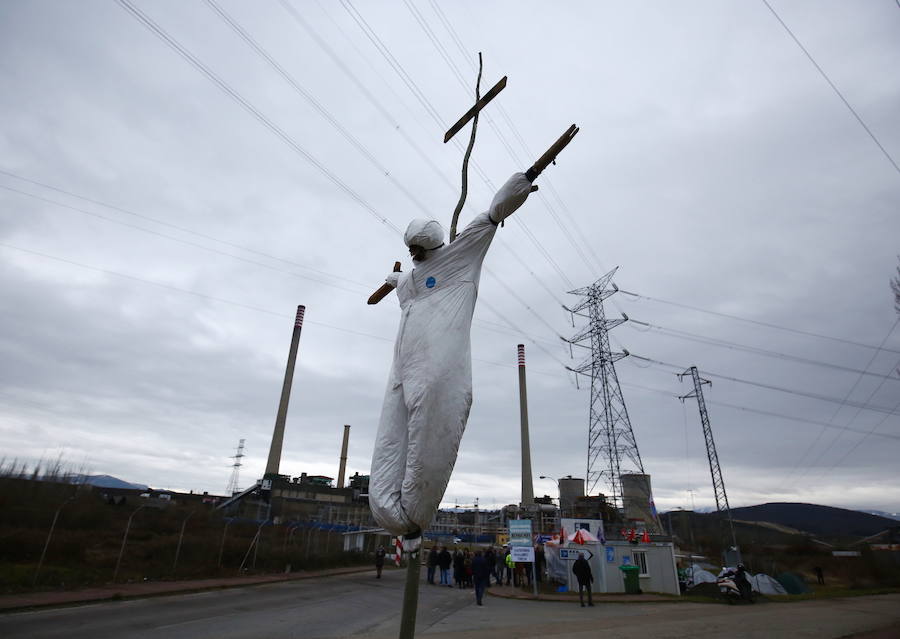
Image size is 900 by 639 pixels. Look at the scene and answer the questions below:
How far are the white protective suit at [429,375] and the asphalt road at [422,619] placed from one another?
22.2 ft

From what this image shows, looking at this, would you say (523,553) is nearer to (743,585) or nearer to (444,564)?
(444,564)

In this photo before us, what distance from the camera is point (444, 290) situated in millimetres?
2992

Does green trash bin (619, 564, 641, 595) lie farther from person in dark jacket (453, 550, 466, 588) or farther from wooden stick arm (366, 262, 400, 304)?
wooden stick arm (366, 262, 400, 304)

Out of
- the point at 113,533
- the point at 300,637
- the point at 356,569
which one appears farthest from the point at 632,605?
the point at 113,533

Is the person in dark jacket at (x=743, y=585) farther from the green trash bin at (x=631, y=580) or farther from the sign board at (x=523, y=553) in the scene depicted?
the sign board at (x=523, y=553)

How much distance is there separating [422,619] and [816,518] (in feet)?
328

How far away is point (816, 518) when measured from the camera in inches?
3287

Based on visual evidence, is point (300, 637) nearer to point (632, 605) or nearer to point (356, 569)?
point (632, 605)

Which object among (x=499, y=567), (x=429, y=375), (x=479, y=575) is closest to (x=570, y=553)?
(x=479, y=575)

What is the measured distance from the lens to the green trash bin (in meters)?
16.2

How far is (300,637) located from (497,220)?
8270 millimetres

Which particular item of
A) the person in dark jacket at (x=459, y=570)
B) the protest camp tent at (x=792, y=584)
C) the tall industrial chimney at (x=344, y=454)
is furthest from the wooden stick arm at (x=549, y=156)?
the tall industrial chimney at (x=344, y=454)

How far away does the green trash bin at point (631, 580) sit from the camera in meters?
16.2

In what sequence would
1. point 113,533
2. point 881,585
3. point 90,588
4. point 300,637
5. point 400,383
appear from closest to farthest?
1. point 400,383
2. point 300,637
3. point 90,588
4. point 881,585
5. point 113,533
